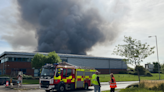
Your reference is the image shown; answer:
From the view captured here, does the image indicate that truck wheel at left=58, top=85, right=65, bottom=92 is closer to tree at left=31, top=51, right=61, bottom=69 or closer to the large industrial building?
tree at left=31, top=51, right=61, bottom=69

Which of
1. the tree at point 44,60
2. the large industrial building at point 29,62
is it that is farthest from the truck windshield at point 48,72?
the large industrial building at point 29,62

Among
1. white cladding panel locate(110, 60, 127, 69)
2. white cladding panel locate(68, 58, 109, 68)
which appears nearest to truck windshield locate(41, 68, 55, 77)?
white cladding panel locate(68, 58, 109, 68)

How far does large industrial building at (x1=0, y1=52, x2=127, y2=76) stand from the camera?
43156 millimetres

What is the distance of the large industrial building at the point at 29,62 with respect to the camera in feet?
142

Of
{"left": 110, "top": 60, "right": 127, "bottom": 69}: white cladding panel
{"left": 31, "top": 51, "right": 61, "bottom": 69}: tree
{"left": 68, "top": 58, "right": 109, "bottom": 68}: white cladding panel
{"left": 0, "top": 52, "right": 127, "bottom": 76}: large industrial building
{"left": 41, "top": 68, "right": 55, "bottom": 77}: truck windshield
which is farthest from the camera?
{"left": 110, "top": 60, "right": 127, "bottom": 69}: white cladding panel

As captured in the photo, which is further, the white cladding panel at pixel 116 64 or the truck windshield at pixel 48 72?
the white cladding panel at pixel 116 64

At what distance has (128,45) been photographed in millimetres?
25844

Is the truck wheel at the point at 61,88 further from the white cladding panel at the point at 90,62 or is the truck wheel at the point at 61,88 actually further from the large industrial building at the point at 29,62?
the white cladding panel at the point at 90,62

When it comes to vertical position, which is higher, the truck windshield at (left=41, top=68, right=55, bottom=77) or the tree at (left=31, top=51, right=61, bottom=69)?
the tree at (left=31, top=51, right=61, bottom=69)

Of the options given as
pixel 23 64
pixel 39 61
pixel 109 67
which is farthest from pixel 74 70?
pixel 109 67

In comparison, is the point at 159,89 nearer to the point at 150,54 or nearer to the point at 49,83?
the point at 49,83

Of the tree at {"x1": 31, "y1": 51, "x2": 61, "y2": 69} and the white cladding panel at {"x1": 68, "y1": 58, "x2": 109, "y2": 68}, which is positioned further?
the white cladding panel at {"x1": 68, "y1": 58, "x2": 109, "y2": 68}

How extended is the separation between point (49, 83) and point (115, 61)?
55.7 meters

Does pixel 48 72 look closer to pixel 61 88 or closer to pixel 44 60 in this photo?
pixel 61 88
